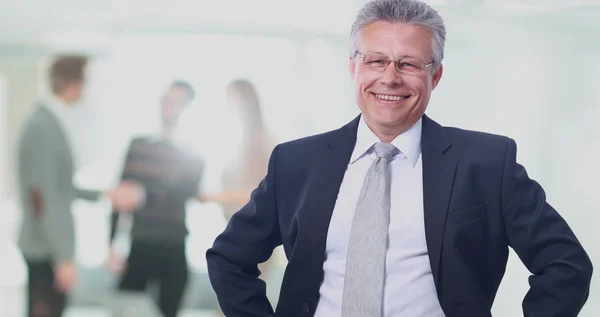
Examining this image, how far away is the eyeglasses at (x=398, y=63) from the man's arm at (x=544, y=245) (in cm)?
22

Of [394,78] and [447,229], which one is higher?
[394,78]

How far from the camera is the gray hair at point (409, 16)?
1.47 m

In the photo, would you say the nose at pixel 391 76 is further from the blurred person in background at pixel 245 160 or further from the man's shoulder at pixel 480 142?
the blurred person in background at pixel 245 160

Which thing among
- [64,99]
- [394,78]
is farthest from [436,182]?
[64,99]

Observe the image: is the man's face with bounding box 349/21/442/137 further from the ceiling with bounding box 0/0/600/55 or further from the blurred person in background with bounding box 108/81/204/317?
the ceiling with bounding box 0/0/600/55

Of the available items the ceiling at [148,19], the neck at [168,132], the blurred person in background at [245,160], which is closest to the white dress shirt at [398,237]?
the blurred person in background at [245,160]

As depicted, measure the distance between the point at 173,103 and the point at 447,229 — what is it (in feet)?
9.52

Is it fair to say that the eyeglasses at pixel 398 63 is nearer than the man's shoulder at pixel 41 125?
Yes

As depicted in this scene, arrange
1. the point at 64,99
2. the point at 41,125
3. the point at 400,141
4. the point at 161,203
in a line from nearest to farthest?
the point at 400,141 < the point at 41,125 < the point at 64,99 < the point at 161,203

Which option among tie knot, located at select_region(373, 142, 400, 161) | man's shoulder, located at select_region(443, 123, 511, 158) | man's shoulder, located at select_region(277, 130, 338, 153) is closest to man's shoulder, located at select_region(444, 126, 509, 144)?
man's shoulder, located at select_region(443, 123, 511, 158)

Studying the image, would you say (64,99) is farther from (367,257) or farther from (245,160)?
(367,257)

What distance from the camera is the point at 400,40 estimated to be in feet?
4.78

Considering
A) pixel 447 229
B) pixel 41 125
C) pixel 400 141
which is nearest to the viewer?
Answer: pixel 447 229

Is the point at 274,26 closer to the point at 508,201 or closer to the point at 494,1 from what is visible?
the point at 494,1
